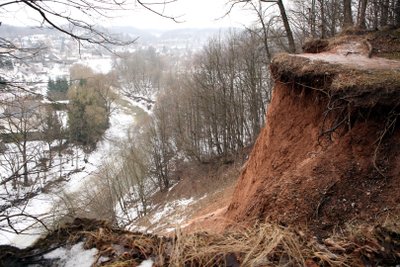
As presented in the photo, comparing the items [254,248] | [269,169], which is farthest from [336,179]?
[254,248]

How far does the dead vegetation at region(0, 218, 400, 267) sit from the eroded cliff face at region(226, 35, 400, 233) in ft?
5.55

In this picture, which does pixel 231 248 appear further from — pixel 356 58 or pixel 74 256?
pixel 356 58

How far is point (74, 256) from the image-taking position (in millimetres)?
3082

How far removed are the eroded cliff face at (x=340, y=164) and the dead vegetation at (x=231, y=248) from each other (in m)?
1.69

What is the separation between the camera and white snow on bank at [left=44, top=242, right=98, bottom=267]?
2.98 m

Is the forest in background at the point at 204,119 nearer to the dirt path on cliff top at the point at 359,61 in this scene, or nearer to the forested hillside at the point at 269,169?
the forested hillside at the point at 269,169

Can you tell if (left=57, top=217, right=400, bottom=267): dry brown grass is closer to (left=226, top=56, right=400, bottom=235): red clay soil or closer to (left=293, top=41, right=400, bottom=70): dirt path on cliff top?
(left=226, top=56, right=400, bottom=235): red clay soil

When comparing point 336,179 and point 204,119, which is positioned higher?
point 336,179

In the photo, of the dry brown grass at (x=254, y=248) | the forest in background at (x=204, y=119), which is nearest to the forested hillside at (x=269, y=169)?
the dry brown grass at (x=254, y=248)

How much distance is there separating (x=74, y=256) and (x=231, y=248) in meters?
1.37

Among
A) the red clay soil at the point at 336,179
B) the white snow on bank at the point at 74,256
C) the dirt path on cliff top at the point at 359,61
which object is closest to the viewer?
the white snow on bank at the point at 74,256

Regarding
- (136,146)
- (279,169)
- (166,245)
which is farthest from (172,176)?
(166,245)

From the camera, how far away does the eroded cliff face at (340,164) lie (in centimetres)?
517

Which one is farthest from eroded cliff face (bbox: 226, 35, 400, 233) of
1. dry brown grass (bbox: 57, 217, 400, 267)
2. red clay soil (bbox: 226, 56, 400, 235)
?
Result: dry brown grass (bbox: 57, 217, 400, 267)
